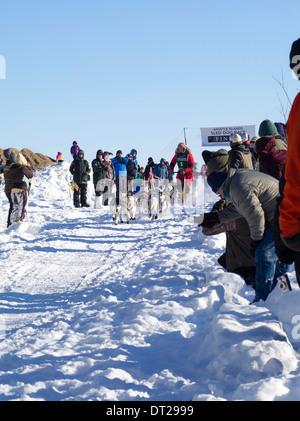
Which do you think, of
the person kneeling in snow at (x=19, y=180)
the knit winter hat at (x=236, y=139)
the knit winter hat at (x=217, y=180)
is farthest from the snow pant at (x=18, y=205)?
the knit winter hat at (x=217, y=180)

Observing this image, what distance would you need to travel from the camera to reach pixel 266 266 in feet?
15.2

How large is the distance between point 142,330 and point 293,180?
2.43 meters

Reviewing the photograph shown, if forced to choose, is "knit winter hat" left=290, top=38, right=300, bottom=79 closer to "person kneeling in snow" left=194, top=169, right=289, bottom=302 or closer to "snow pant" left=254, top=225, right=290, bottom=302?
"person kneeling in snow" left=194, top=169, right=289, bottom=302

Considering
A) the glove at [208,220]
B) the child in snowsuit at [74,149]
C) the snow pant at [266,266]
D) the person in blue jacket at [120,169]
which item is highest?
the child in snowsuit at [74,149]

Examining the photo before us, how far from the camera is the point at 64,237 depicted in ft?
36.3

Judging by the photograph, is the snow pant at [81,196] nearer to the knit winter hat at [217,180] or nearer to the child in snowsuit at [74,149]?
the child in snowsuit at [74,149]

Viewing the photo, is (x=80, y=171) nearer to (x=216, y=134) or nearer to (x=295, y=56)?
(x=216, y=134)

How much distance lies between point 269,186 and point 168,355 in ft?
6.40

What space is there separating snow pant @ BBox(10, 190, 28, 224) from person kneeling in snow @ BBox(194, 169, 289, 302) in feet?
28.5

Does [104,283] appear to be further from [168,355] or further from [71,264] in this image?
[168,355]

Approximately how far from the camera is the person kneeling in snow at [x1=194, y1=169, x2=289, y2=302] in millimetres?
4449

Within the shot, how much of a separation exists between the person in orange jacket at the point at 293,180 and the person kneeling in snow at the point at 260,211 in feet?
6.22

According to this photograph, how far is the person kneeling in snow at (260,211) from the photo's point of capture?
4.45m

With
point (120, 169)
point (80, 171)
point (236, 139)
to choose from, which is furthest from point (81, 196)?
point (236, 139)
